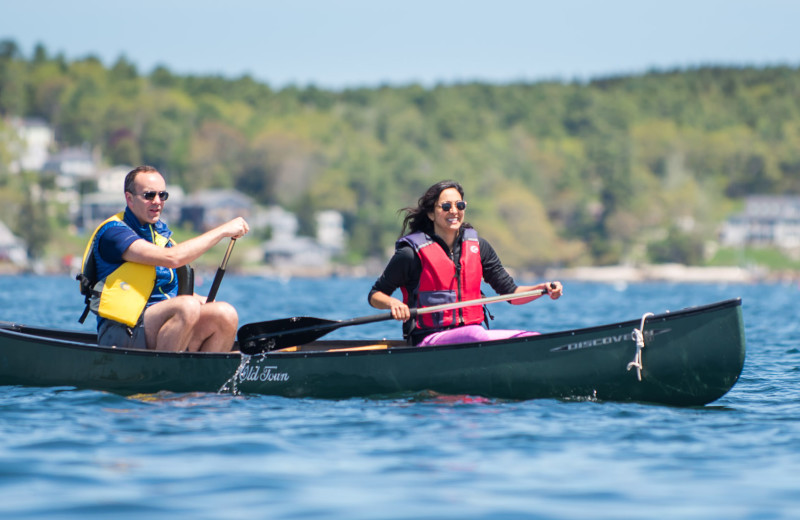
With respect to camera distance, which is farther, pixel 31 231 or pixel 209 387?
pixel 31 231

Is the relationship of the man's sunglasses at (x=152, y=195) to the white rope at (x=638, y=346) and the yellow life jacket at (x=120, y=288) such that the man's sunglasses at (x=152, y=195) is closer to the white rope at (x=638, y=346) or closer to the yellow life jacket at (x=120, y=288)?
the yellow life jacket at (x=120, y=288)

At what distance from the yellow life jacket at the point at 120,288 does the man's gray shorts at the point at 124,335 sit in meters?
0.10

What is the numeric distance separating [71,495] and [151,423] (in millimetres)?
1846

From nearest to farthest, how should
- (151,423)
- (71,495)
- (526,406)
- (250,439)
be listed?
(71,495) < (250,439) < (151,423) < (526,406)

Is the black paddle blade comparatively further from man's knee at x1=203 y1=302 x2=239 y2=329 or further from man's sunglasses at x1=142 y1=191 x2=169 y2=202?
man's sunglasses at x1=142 y1=191 x2=169 y2=202

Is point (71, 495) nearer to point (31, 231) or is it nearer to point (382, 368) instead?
point (382, 368)

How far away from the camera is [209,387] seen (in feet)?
28.6

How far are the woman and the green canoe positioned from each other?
274 millimetres

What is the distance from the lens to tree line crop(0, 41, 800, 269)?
397ft

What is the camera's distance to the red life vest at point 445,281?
337 inches

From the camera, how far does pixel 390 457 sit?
258 inches

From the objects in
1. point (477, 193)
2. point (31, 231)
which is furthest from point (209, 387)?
point (477, 193)

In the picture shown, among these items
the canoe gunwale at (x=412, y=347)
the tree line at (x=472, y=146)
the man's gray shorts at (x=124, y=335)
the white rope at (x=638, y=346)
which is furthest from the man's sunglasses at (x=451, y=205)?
the tree line at (x=472, y=146)

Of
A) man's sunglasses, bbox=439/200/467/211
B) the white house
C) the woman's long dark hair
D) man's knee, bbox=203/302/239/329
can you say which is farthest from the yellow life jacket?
the white house
